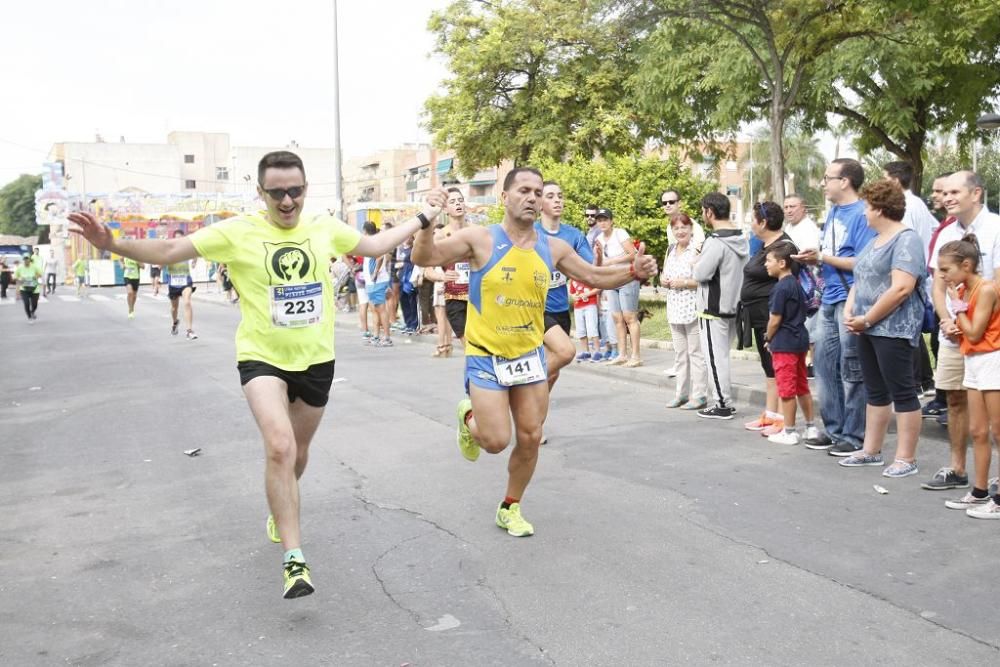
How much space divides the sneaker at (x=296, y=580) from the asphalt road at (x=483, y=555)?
10cm

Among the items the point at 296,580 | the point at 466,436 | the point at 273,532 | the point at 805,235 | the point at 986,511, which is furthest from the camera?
the point at 805,235

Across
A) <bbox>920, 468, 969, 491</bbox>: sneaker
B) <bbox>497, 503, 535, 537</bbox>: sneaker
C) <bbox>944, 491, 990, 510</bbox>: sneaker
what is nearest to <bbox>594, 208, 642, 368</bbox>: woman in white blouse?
<bbox>920, 468, 969, 491</bbox>: sneaker

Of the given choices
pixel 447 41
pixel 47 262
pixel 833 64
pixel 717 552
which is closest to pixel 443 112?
pixel 447 41

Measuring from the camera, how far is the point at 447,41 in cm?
3362

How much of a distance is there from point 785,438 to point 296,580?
4.90 m

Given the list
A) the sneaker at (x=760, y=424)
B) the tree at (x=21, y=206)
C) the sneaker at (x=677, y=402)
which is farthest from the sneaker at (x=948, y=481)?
the tree at (x=21, y=206)

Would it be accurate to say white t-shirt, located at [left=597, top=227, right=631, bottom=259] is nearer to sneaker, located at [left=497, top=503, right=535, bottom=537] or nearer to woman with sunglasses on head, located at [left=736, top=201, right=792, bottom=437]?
woman with sunglasses on head, located at [left=736, top=201, right=792, bottom=437]

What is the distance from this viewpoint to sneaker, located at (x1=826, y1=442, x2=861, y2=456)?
750cm

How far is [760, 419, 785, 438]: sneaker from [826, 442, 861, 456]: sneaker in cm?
66

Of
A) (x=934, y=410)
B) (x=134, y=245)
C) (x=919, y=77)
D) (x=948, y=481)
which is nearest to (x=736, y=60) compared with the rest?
(x=919, y=77)

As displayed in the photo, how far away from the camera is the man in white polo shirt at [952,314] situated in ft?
20.9

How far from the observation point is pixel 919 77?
20.9m

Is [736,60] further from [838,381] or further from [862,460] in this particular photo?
[862,460]

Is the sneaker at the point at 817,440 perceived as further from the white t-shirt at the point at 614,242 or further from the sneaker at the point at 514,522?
the white t-shirt at the point at 614,242
